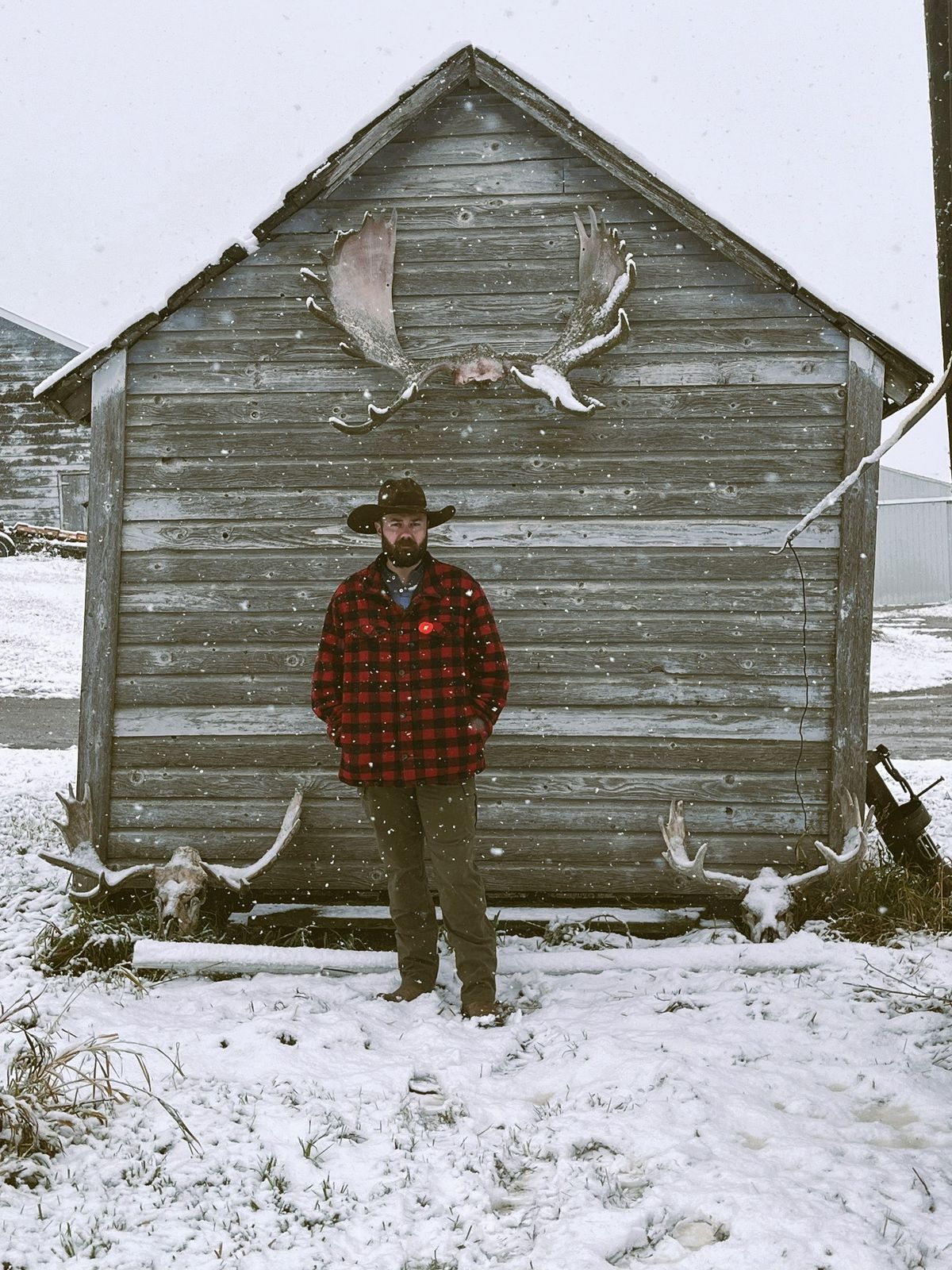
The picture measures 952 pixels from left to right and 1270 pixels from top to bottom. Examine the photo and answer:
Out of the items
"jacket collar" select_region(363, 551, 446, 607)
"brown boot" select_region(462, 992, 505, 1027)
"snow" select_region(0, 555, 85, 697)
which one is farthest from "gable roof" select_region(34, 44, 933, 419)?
"snow" select_region(0, 555, 85, 697)

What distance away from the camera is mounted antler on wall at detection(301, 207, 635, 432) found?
5.45 meters

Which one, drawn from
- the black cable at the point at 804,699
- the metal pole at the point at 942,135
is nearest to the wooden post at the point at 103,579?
the black cable at the point at 804,699

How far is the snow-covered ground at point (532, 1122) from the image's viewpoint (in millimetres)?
2799

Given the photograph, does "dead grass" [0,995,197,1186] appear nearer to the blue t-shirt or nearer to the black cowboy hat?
the blue t-shirt

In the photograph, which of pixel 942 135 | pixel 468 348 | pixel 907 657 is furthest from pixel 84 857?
pixel 907 657

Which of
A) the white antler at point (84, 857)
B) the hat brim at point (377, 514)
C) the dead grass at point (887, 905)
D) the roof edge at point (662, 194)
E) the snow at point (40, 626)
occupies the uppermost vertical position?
the roof edge at point (662, 194)

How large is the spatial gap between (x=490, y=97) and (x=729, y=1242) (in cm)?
565

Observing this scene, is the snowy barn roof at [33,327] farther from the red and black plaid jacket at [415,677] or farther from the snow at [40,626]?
the red and black plaid jacket at [415,677]

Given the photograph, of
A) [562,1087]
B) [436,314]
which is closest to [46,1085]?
[562,1087]

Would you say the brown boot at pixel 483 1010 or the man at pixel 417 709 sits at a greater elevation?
the man at pixel 417 709

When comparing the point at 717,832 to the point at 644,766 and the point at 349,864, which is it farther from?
the point at 349,864

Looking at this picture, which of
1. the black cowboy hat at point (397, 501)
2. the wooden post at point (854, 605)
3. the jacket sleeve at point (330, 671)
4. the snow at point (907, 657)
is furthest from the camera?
the snow at point (907, 657)

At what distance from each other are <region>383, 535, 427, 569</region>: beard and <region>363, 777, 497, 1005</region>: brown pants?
991 mm

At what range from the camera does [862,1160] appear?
316cm
